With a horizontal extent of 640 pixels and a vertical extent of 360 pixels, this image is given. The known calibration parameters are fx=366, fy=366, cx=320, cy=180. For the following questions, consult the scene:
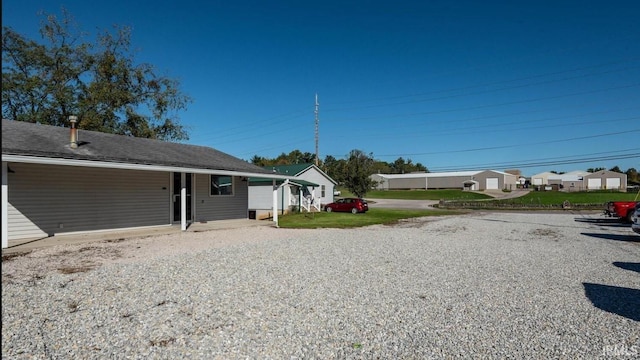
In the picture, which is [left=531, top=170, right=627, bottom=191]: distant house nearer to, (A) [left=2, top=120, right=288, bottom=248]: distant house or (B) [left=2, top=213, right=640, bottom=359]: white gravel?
(A) [left=2, top=120, right=288, bottom=248]: distant house

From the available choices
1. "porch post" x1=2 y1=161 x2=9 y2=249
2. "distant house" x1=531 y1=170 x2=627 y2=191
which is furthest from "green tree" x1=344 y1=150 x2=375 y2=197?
"distant house" x1=531 y1=170 x2=627 y2=191

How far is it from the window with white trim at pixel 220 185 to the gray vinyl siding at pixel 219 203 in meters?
0.18

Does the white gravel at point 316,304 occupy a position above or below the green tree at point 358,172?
below

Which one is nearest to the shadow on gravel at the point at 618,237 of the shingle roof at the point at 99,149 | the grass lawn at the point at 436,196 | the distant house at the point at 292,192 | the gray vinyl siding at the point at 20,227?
the shingle roof at the point at 99,149

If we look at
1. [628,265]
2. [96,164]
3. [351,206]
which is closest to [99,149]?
[96,164]

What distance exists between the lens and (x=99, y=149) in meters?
12.4

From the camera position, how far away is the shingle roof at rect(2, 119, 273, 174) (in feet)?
34.2

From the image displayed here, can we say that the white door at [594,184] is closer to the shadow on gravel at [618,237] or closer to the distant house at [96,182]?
the shadow on gravel at [618,237]

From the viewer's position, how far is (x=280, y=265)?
819 cm

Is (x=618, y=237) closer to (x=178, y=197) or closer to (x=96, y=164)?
(x=178, y=197)

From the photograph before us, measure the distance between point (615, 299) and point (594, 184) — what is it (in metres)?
87.2

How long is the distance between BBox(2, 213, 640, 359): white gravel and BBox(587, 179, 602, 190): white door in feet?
266

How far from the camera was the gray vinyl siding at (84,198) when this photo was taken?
11.0 meters

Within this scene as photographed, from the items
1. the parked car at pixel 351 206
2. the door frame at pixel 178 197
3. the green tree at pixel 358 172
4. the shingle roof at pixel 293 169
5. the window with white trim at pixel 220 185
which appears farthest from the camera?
the green tree at pixel 358 172
